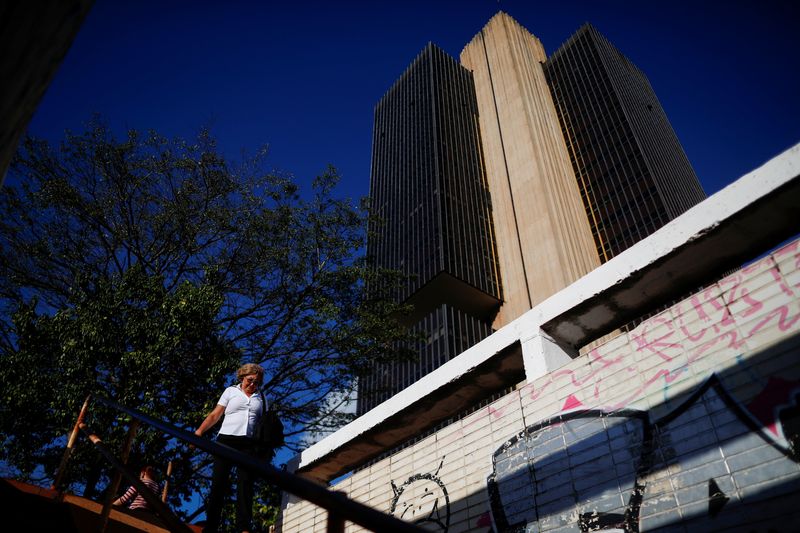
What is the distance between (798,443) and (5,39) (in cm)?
354

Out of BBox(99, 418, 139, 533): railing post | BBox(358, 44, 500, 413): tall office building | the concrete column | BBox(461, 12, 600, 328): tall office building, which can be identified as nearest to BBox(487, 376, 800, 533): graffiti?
the concrete column

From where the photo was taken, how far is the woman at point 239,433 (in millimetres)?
3830

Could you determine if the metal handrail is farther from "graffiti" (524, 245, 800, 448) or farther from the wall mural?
"graffiti" (524, 245, 800, 448)

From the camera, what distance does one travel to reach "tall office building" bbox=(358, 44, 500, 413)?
149 feet

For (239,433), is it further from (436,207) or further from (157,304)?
(436,207)

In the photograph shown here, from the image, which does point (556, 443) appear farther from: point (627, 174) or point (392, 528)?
point (627, 174)

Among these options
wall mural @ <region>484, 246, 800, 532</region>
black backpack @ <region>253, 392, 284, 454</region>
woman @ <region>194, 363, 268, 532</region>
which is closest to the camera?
wall mural @ <region>484, 246, 800, 532</region>

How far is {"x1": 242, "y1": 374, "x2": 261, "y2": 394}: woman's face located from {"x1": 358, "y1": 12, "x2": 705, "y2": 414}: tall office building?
32.9 meters

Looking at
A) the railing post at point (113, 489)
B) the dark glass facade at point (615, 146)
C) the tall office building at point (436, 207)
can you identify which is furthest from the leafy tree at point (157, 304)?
the dark glass facade at point (615, 146)

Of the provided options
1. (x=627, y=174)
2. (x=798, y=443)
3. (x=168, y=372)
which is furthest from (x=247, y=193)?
(x=627, y=174)

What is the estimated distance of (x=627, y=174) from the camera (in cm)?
5109

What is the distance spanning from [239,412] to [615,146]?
5613cm

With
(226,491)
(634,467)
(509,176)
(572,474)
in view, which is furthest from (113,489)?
(509,176)

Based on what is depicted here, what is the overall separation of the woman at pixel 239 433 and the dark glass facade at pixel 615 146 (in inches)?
1836
